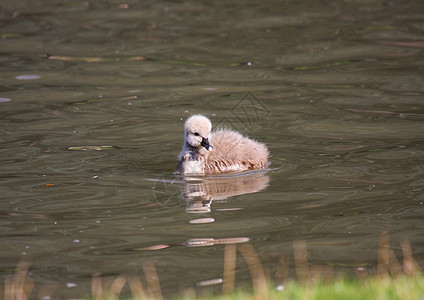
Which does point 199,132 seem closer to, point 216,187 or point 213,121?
point 216,187

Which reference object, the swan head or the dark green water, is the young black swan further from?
the dark green water

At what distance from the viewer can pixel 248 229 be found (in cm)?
724

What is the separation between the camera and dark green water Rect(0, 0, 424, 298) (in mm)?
6977

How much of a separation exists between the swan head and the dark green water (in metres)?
0.41

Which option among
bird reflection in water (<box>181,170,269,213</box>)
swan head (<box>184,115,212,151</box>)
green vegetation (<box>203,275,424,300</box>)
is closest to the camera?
green vegetation (<box>203,275,424,300</box>)

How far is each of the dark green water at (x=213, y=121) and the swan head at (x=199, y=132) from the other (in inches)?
16.3

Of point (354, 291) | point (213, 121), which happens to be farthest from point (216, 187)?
point (354, 291)

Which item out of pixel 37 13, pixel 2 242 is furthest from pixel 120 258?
pixel 37 13

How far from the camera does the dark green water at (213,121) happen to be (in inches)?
275

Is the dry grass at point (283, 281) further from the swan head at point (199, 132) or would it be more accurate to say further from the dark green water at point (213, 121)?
the swan head at point (199, 132)

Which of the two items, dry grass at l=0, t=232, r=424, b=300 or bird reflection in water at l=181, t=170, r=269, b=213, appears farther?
bird reflection in water at l=181, t=170, r=269, b=213

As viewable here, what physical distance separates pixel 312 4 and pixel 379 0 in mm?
1456

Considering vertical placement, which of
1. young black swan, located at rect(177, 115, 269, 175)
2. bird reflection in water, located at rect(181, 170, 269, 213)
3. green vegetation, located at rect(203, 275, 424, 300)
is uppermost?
young black swan, located at rect(177, 115, 269, 175)

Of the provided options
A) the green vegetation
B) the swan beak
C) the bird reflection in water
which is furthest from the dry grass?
the swan beak
